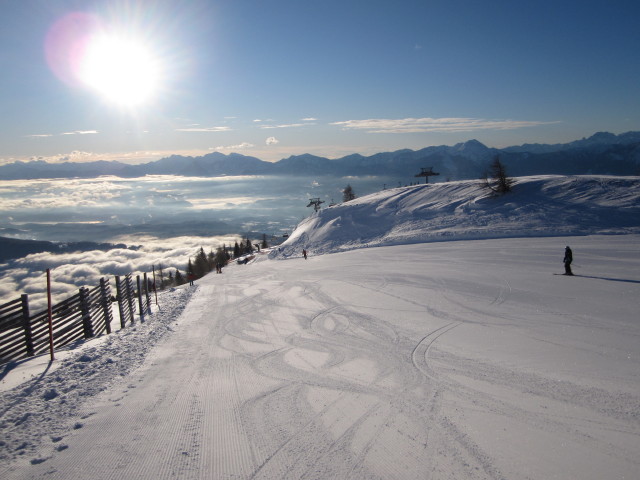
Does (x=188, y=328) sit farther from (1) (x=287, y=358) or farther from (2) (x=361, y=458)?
(2) (x=361, y=458)

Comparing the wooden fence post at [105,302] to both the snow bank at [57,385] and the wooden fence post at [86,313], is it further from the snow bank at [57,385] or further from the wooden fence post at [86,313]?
the snow bank at [57,385]

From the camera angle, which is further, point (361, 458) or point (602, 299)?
point (602, 299)

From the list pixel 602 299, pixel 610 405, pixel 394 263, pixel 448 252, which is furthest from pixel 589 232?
pixel 610 405

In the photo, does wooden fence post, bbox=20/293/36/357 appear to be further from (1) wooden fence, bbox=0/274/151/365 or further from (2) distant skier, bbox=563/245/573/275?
(2) distant skier, bbox=563/245/573/275

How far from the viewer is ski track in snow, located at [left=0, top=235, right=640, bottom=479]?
14.1 feet

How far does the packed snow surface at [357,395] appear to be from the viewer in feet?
14.2

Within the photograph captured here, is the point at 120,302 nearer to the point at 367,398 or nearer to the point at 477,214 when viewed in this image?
the point at 367,398

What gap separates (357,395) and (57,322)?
442 inches

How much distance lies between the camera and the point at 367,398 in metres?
5.96

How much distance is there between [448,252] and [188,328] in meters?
20.0

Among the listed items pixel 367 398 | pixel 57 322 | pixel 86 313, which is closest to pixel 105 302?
pixel 86 313

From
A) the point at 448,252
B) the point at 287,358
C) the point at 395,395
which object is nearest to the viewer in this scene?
the point at 395,395

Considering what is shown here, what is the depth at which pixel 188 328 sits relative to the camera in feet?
39.6

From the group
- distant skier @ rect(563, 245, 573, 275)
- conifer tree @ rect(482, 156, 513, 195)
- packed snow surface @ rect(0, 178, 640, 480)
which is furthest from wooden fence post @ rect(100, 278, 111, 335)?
conifer tree @ rect(482, 156, 513, 195)
